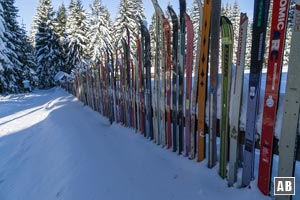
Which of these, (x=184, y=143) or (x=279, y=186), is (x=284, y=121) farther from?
(x=184, y=143)

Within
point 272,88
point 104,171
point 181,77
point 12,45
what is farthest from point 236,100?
point 12,45

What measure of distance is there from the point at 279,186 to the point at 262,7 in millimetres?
1572

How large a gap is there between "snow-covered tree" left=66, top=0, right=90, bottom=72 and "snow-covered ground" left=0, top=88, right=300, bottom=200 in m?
26.3

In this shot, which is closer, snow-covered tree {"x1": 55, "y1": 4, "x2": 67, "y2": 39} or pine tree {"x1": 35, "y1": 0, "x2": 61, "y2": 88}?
pine tree {"x1": 35, "y1": 0, "x2": 61, "y2": 88}

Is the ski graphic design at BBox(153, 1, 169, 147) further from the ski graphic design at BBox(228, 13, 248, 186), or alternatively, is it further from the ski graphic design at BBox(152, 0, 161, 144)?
the ski graphic design at BBox(228, 13, 248, 186)

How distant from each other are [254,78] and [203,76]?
76cm

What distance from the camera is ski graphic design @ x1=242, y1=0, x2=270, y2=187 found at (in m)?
Answer: 2.14

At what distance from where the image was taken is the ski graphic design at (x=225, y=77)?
2549 mm

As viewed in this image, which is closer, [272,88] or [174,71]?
[272,88]

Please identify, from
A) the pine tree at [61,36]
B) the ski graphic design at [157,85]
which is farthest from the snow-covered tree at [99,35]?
the ski graphic design at [157,85]

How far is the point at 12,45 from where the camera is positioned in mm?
22438

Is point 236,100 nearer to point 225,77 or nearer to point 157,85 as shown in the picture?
point 225,77

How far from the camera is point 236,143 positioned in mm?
2525

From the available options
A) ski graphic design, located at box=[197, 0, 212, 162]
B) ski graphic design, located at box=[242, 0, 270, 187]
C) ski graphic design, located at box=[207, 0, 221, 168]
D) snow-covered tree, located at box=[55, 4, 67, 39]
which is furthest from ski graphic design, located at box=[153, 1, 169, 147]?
snow-covered tree, located at box=[55, 4, 67, 39]
